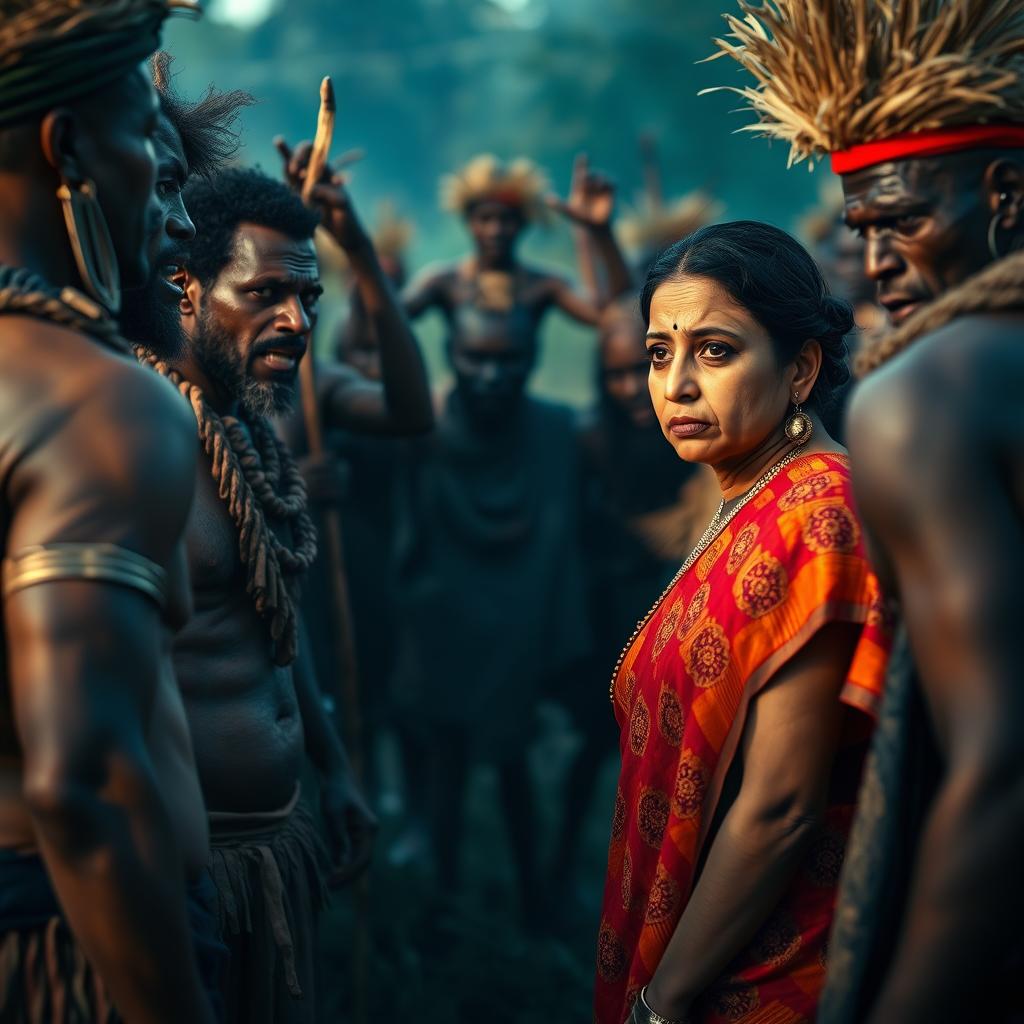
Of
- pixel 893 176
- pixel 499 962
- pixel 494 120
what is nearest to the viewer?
pixel 893 176

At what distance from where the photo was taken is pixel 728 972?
242cm

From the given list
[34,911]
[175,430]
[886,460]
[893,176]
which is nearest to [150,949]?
[34,911]

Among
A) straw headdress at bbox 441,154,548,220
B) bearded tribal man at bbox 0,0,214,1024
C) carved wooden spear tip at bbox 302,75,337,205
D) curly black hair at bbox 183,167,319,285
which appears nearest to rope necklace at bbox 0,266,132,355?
bearded tribal man at bbox 0,0,214,1024

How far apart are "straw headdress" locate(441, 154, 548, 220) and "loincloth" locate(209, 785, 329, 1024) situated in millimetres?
4958

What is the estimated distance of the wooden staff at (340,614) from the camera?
4129 millimetres

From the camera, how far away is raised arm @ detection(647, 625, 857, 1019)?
2340 millimetres

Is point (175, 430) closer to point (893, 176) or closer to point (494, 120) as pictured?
point (893, 176)

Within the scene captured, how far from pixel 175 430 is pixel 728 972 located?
136cm

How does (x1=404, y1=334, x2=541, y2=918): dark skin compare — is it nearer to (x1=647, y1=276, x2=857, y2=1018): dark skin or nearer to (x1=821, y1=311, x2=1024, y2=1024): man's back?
(x1=647, y1=276, x2=857, y2=1018): dark skin

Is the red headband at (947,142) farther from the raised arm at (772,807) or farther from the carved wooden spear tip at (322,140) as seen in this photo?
the carved wooden spear tip at (322,140)

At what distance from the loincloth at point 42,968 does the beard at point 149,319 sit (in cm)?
114

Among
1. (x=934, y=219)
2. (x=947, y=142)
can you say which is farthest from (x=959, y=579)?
(x=947, y=142)

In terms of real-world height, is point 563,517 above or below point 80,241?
below

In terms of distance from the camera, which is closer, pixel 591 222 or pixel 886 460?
pixel 886 460
